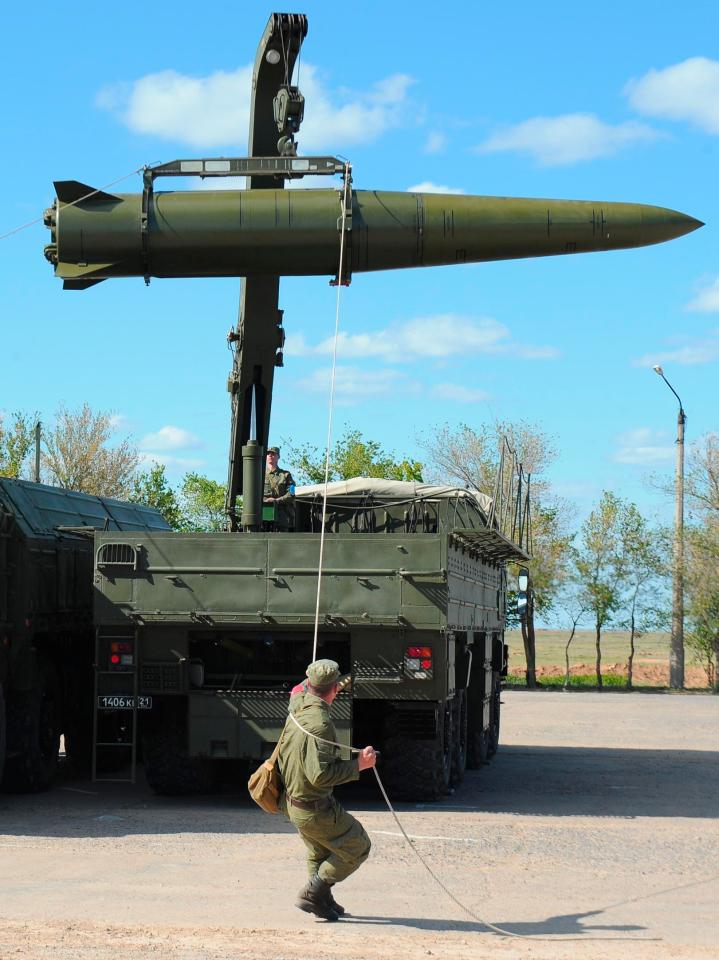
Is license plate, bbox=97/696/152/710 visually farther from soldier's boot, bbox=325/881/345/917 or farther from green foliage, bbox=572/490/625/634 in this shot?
green foliage, bbox=572/490/625/634

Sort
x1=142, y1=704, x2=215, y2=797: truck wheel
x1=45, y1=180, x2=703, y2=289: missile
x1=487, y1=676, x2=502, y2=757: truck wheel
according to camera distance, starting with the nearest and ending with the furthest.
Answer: x1=142, y1=704, x2=215, y2=797: truck wheel → x1=45, y1=180, x2=703, y2=289: missile → x1=487, y1=676, x2=502, y2=757: truck wheel

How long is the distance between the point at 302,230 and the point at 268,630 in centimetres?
396

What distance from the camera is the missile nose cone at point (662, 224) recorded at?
14.0 m

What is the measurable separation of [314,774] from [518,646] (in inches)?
3108

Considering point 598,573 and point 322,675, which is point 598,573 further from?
point 322,675

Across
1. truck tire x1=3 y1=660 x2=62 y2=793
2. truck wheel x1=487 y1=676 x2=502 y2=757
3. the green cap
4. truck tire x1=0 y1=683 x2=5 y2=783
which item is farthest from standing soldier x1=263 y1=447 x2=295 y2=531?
the green cap

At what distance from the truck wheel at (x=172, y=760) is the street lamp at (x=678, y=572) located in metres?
25.5

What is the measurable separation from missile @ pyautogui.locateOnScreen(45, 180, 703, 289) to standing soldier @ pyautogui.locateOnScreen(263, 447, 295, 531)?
6.00 feet

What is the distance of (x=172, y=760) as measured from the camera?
1171 cm

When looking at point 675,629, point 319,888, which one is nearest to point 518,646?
point 675,629

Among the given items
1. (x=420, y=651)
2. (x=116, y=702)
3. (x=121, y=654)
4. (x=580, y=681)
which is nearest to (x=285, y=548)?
(x=420, y=651)

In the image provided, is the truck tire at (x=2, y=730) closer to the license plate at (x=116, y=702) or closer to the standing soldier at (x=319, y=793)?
the license plate at (x=116, y=702)

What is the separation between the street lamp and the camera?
35719 millimetres

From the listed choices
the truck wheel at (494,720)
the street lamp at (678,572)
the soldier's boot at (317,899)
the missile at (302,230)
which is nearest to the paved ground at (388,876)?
the soldier's boot at (317,899)
